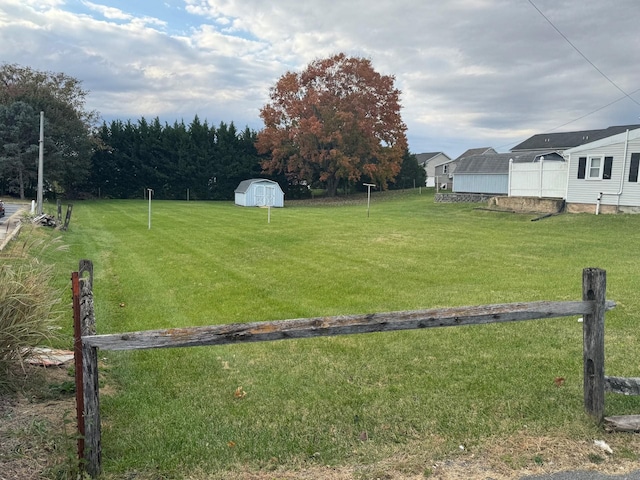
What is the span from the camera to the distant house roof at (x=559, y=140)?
51.6 meters

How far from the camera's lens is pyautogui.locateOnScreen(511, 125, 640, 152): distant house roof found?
5156 cm

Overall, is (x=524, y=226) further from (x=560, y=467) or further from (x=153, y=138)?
(x=153, y=138)

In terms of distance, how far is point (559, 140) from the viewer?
2165 inches

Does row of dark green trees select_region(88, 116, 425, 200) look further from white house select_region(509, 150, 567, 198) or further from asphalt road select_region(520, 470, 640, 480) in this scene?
asphalt road select_region(520, 470, 640, 480)

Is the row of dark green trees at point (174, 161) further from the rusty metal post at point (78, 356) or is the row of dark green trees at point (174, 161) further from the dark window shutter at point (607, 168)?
the rusty metal post at point (78, 356)

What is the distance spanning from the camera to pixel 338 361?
18.0ft

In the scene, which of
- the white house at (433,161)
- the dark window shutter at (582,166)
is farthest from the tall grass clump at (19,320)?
the white house at (433,161)

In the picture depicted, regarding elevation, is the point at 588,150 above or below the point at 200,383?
above

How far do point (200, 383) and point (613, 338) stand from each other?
4.97m

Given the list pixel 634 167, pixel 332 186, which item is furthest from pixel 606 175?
pixel 332 186

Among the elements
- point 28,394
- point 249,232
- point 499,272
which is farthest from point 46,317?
point 249,232

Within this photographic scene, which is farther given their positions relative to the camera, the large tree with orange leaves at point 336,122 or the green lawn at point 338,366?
the large tree with orange leaves at point 336,122

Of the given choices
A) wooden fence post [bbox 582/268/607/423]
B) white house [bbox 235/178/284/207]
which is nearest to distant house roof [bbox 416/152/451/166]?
white house [bbox 235/178/284/207]

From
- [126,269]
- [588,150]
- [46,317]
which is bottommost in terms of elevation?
[126,269]
